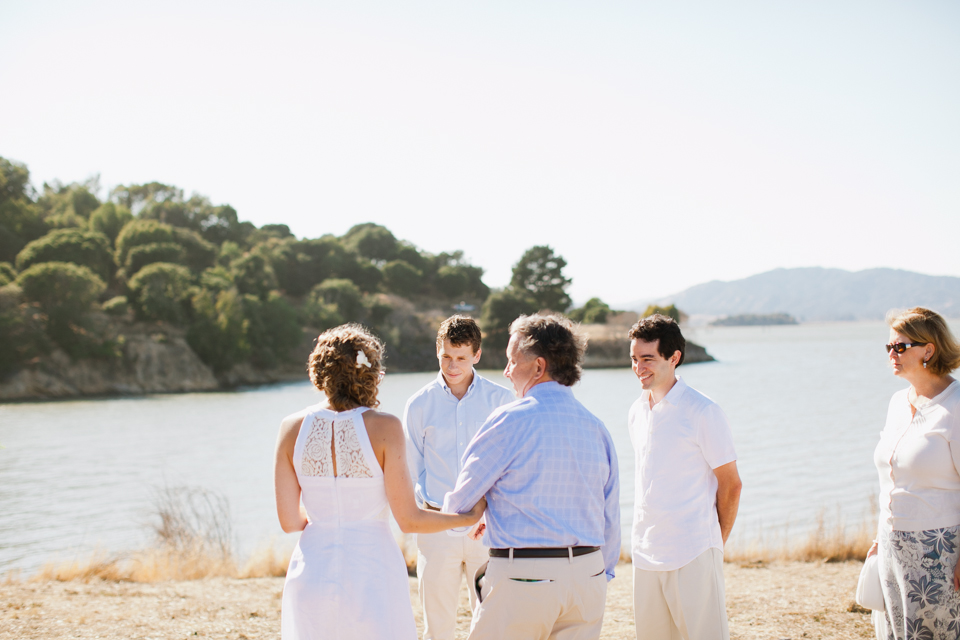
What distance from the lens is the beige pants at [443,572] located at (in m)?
3.51

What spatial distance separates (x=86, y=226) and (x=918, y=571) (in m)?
66.2

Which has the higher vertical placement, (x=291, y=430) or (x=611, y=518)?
(x=291, y=430)

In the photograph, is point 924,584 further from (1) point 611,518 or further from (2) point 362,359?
(2) point 362,359

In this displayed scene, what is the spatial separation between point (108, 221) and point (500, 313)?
118 ft

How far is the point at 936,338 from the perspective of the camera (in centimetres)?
294

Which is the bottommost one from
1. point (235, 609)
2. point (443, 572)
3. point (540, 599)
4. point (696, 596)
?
point (235, 609)

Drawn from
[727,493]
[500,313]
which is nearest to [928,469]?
[727,493]

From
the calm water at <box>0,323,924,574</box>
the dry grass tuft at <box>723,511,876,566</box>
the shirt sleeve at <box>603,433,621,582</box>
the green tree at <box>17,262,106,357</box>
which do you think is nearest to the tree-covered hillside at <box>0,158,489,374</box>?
the green tree at <box>17,262,106,357</box>

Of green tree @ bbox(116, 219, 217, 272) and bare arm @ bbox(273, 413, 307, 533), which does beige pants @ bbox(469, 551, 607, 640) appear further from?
green tree @ bbox(116, 219, 217, 272)

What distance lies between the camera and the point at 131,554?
25.5ft

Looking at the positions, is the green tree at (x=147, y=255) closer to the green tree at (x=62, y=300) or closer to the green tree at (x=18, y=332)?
the green tree at (x=62, y=300)

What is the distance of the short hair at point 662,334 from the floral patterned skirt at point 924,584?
4.03 feet

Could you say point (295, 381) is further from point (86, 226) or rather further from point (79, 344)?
point (86, 226)

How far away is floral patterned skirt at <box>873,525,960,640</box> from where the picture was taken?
9.14 feet
